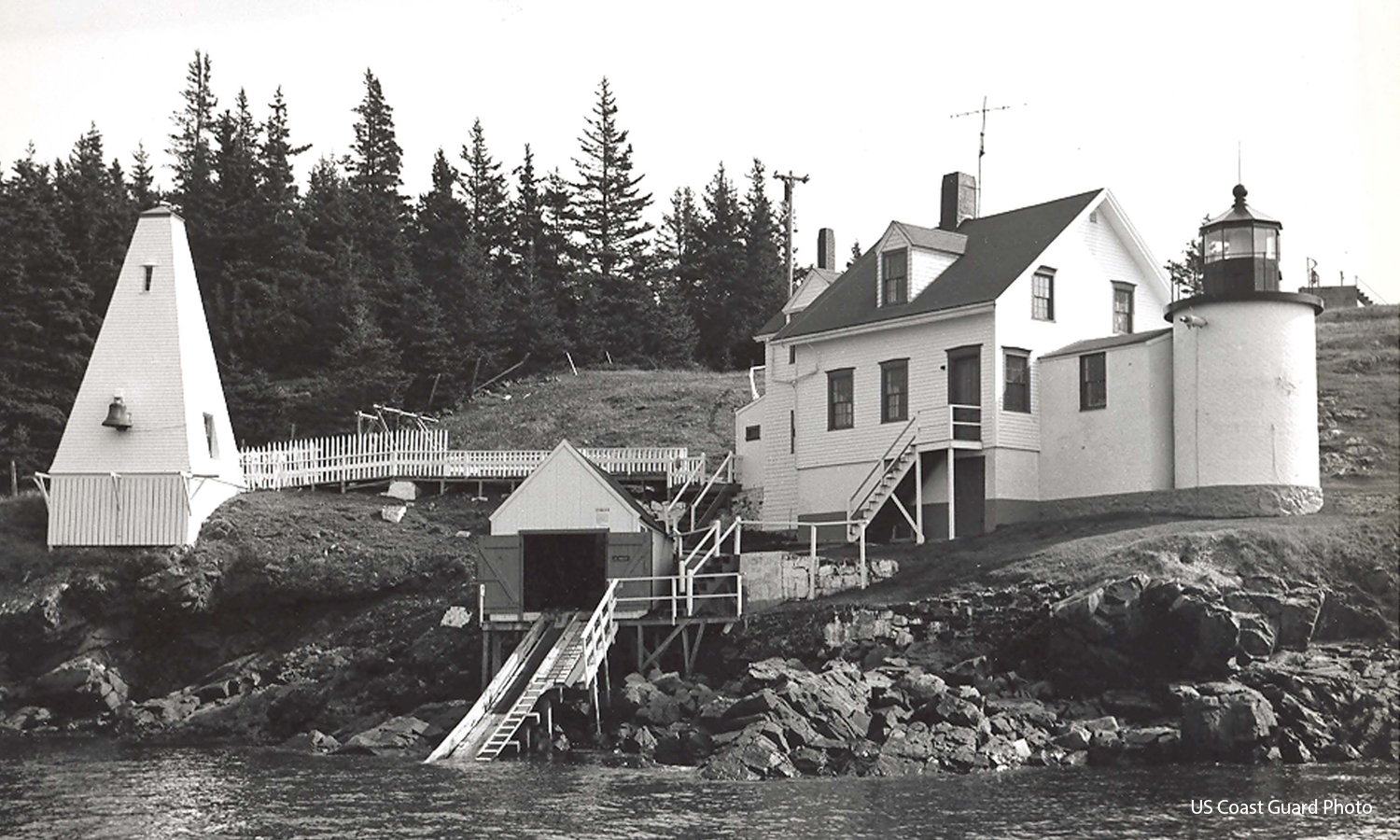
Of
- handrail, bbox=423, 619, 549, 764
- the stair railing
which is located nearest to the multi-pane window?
the stair railing

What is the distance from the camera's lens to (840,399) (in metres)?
41.0

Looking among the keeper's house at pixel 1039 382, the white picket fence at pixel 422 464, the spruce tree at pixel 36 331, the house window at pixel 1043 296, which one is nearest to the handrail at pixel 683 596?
the keeper's house at pixel 1039 382

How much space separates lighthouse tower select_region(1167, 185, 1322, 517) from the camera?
114 ft

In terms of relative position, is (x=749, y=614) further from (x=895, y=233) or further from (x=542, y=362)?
(x=542, y=362)

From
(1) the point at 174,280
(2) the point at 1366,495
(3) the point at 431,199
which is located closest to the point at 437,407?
(3) the point at 431,199

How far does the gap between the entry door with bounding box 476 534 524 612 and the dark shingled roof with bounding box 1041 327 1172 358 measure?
41.4 ft

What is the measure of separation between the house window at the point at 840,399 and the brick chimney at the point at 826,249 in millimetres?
11320

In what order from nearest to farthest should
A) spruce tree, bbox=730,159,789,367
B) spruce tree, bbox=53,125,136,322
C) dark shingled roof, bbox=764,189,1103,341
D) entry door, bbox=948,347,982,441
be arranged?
entry door, bbox=948,347,982,441, dark shingled roof, bbox=764,189,1103,341, spruce tree, bbox=53,125,136,322, spruce tree, bbox=730,159,789,367

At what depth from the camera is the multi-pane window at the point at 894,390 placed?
39.3 m

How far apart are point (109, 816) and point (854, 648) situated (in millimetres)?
14122

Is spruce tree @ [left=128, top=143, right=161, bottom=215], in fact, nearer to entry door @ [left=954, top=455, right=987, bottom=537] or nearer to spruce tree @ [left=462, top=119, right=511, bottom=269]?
spruce tree @ [left=462, top=119, right=511, bottom=269]

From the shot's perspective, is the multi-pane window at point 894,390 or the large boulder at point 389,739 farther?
the multi-pane window at point 894,390

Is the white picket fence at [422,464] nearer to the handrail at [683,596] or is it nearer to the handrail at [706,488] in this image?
the handrail at [706,488]

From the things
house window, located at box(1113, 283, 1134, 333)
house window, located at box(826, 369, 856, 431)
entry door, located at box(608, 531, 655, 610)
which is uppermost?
house window, located at box(1113, 283, 1134, 333)
